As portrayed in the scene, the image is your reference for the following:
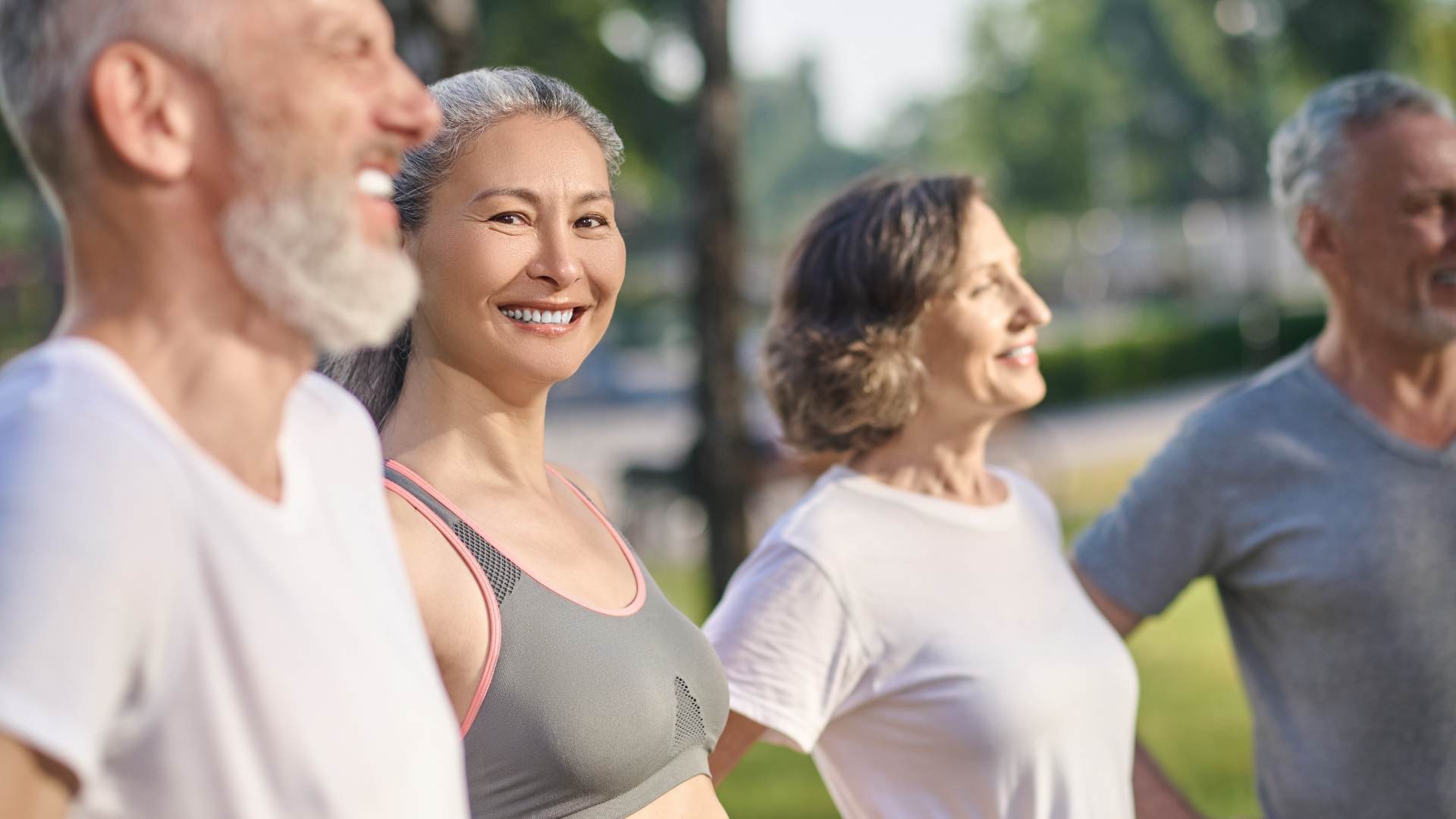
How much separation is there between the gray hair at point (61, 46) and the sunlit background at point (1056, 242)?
196cm

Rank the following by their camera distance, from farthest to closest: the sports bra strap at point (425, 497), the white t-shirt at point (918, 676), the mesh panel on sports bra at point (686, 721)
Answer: the white t-shirt at point (918, 676) < the mesh panel on sports bra at point (686, 721) < the sports bra strap at point (425, 497)

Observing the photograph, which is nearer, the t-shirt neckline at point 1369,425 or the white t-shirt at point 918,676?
the white t-shirt at point 918,676

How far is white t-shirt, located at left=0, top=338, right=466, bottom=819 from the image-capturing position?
1.10 m

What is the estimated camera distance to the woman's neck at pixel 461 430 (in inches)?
81.5

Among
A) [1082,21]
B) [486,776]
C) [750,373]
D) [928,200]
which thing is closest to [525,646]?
[486,776]

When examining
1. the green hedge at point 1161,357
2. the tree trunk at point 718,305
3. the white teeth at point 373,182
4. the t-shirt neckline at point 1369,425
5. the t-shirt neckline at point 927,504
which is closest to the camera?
the white teeth at point 373,182

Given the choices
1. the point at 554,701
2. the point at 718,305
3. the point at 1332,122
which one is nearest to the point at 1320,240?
the point at 1332,122

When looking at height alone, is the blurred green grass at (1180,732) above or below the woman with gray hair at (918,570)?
below

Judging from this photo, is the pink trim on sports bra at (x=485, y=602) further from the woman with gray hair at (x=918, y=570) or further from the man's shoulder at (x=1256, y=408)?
the man's shoulder at (x=1256, y=408)

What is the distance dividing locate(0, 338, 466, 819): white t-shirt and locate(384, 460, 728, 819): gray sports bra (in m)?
0.45

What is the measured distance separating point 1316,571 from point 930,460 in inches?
32.9

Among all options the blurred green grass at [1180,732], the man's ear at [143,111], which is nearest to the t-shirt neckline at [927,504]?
the man's ear at [143,111]

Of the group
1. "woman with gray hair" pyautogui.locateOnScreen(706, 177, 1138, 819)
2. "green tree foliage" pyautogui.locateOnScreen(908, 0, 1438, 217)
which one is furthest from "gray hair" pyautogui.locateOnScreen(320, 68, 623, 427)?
"green tree foliage" pyautogui.locateOnScreen(908, 0, 1438, 217)

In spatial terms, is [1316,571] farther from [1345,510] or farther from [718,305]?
[718,305]
